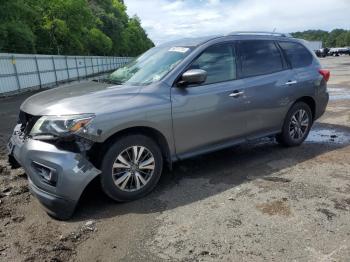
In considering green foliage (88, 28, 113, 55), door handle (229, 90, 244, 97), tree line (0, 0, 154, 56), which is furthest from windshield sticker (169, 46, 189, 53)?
green foliage (88, 28, 113, 55)

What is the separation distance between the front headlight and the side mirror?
1.26 meters

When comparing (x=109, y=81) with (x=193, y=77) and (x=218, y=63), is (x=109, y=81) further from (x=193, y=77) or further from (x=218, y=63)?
(x=218, y=63)

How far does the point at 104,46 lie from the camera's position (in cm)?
5628

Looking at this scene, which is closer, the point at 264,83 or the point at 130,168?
the point at 130,168

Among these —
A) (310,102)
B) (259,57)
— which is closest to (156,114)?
(259,57)

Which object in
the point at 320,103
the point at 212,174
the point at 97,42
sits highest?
the point at 320,103

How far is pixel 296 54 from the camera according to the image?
6473 mm

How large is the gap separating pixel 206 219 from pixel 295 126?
3.12 m

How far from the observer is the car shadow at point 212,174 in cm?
436

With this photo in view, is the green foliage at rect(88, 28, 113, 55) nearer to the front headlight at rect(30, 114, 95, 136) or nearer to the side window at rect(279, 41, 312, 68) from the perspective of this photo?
the side window at rect(279, 41, 312, 68)

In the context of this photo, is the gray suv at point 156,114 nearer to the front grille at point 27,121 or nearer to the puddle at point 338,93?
the front grille at point 27,121

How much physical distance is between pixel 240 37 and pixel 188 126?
A: 1.74 m

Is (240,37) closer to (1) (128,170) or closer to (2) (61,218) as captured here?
(1) (128,170)

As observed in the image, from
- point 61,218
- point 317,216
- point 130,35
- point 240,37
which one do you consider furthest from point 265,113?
point 130,35
